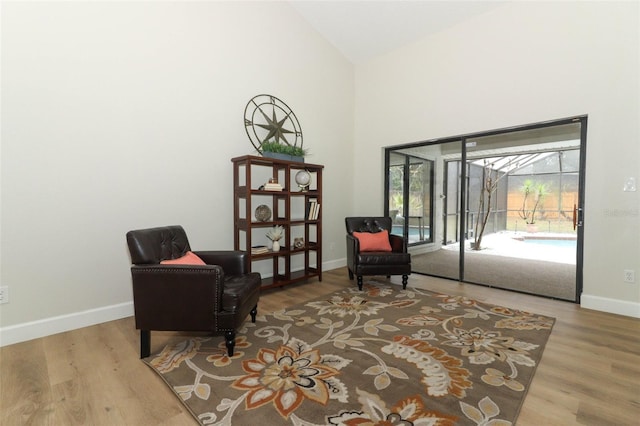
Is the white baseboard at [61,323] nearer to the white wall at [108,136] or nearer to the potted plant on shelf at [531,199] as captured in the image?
the white wall at [108,136]

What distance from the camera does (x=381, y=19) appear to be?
4422 mm

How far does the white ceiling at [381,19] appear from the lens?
4052mm

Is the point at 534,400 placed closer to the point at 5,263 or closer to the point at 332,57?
the point at 5,263

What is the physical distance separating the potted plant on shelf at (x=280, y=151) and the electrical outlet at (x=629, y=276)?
12.5 ft

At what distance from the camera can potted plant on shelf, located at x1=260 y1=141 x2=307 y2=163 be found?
3.80 meters

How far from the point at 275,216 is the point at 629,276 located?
398 centimetres

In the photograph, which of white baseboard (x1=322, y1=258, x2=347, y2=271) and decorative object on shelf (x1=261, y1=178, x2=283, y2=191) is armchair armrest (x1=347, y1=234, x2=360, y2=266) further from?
decorative object on shelf (x1=261, y1=178, x2=283, y2=191)

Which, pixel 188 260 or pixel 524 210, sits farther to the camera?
pixel 524 210

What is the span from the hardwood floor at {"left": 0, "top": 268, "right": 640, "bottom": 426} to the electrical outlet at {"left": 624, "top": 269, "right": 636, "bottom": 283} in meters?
0.41

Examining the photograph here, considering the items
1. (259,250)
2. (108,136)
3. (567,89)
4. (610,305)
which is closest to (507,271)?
(610,305)

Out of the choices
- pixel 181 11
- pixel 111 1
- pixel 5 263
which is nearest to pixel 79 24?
pixel 111 1

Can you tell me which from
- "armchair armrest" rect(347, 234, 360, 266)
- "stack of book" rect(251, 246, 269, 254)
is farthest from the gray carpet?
"stack of book" rect(251, 246, 269, 254)

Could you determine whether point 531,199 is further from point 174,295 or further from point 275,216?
point 174,295

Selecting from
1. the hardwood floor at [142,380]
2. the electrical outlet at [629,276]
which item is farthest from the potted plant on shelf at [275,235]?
the electrical outlet at [629,276]
